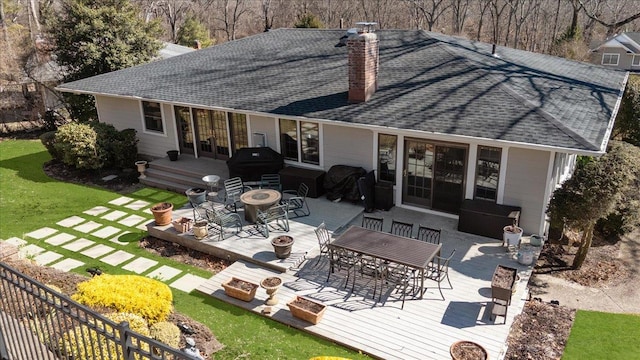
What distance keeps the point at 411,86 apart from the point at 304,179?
174 inches

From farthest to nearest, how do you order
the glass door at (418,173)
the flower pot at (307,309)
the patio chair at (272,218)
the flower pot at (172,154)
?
1. the flower pot at (172,154)
2. the glass door at (418,173)
3. the patio chair at (272,218)
4. the flower pot at (307,309)

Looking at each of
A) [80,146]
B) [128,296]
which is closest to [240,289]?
[128,296]

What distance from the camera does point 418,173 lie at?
42.7 feet

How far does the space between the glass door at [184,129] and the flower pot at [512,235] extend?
1166 cm

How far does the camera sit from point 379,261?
9.96 m

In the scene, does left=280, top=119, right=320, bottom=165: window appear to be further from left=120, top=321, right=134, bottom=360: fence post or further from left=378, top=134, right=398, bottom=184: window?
left=120, top=321, right=134, bottom=360: fence post

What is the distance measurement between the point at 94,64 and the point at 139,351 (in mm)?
22453

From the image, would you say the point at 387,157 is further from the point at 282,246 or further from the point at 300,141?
the point at 282,246

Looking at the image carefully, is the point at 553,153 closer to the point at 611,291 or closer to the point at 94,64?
the point at 611,291

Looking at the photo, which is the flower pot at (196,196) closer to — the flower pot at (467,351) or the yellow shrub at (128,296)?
the yellow shrub at (128,296)

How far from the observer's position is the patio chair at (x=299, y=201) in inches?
519

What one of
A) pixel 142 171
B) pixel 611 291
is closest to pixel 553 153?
pixel 611 291

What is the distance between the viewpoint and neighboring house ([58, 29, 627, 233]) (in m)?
11.5

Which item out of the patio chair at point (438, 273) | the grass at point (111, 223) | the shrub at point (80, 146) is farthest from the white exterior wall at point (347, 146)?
the shrub at point (80, 146)
